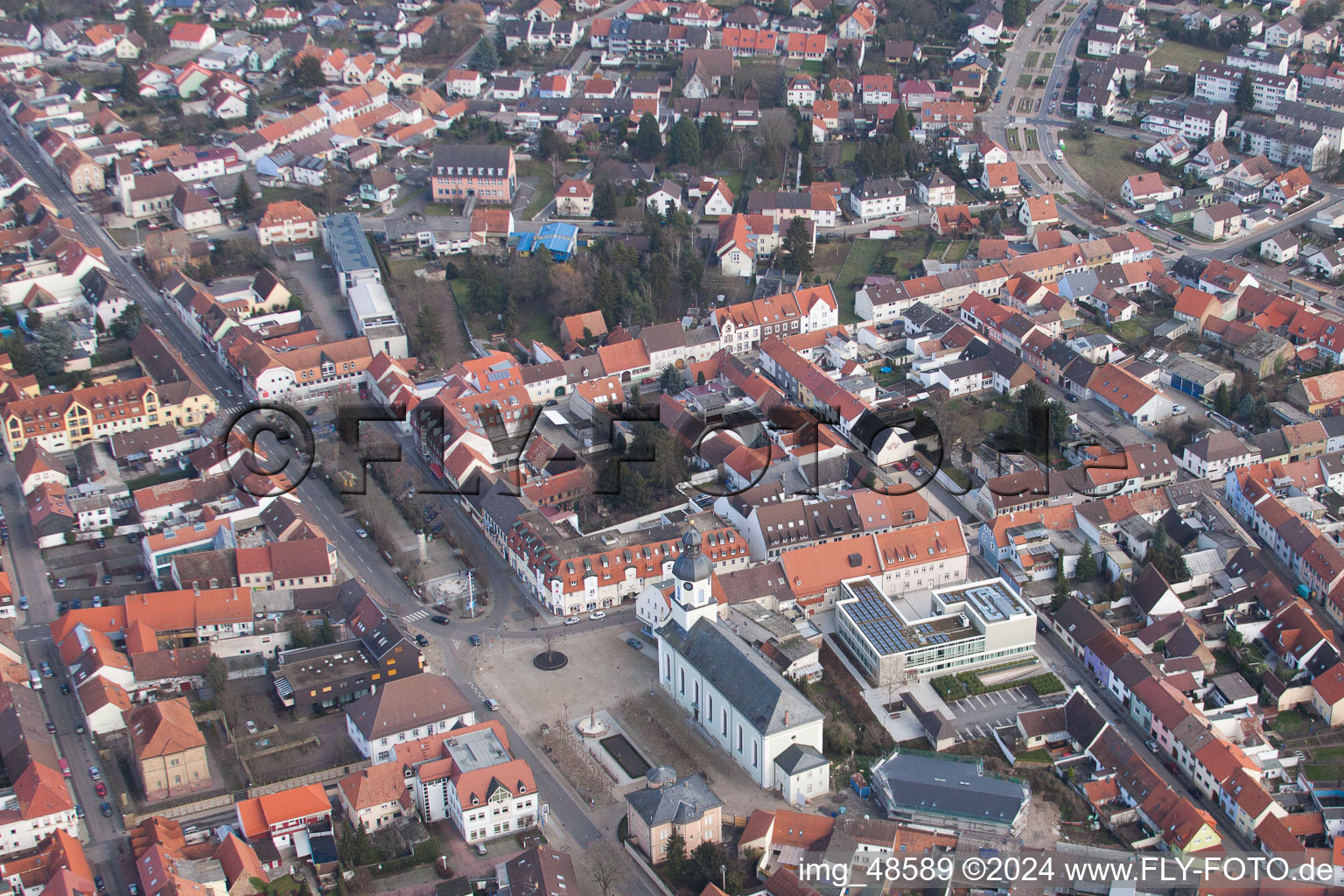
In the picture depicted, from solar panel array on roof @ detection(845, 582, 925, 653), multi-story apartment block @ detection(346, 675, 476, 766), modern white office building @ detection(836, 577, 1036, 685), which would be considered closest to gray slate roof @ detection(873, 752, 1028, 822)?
modern white office building @ detection(836, 577, 1036, 685)

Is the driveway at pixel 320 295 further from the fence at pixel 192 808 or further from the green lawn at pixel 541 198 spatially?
the fence at pixel 192 808

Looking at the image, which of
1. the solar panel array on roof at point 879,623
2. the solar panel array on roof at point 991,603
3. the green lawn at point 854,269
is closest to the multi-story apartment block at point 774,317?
the green lawn at point 854,269

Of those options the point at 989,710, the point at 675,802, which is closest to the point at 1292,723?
the point at 989,710

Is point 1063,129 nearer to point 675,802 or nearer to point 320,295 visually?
point 320,295

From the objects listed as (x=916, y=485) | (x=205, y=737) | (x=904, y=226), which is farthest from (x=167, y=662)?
(x=904, y=226)

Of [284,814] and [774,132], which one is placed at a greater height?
[774,132]

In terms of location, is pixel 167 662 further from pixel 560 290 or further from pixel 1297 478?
pixel 1297 478
